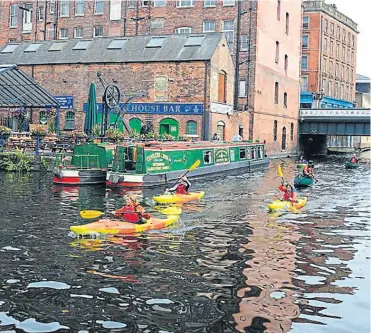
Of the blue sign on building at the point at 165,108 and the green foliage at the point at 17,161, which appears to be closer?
the green foliage at the point at 17,161

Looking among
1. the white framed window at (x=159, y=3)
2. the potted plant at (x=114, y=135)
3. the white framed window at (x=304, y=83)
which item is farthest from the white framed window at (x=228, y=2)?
the white framed window at (x=304, y=83)

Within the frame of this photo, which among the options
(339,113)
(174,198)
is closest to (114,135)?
(174,198)

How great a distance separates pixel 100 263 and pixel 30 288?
199 centimetres

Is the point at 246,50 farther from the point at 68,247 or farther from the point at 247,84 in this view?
the point at 68,247

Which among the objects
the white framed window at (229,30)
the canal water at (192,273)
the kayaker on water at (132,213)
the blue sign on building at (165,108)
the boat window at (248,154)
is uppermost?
the white framed window at (229,30)

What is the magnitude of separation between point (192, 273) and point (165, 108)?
30673mm

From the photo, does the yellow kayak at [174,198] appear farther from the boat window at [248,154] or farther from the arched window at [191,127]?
the arched window at [191,127]

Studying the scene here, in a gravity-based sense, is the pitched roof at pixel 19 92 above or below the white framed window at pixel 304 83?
below

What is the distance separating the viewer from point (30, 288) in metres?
9.66

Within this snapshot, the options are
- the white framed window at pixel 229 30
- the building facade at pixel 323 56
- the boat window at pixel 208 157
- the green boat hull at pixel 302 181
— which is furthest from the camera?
the building facade at pixel 323 56

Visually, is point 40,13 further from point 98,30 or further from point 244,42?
point 244,42

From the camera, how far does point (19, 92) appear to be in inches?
1357

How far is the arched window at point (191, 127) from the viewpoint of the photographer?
4069cm

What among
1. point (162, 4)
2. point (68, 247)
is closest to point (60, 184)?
point (68, 247)
